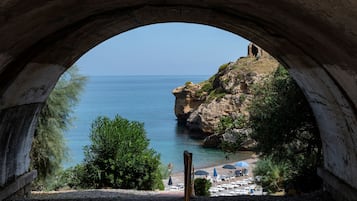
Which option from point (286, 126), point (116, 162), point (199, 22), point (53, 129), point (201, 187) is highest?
point (199, 22)

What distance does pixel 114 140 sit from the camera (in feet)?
80.7

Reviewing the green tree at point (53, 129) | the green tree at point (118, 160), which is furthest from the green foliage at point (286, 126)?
the green tree at point (118, 160)

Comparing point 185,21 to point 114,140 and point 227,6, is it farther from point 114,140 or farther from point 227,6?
point 114,140

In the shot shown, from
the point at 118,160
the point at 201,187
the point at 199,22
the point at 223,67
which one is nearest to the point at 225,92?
the point at 223,67

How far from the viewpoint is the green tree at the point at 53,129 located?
64.0 ft

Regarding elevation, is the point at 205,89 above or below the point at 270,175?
above

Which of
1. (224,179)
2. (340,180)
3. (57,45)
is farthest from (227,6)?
(224,179)

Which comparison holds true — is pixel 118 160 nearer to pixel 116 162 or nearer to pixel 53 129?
pixel 116 162

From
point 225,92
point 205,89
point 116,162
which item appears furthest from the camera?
point 205,89

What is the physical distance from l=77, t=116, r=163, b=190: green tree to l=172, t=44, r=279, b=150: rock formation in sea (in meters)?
21.4

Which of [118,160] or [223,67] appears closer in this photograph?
[118,160]

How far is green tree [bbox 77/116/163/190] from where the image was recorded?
23688mm

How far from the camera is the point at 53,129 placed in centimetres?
1991

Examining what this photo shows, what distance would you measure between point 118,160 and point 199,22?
15154 millimetres
